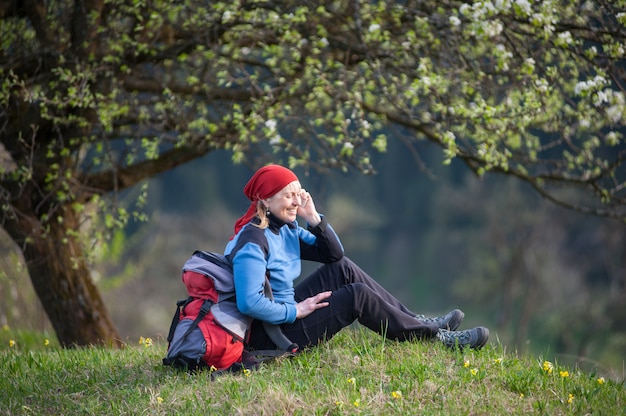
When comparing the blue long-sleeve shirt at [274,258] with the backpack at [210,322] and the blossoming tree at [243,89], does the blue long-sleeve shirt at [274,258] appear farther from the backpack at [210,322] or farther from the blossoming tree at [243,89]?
the blossoming tree at [243,89]

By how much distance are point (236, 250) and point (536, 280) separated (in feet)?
68.6

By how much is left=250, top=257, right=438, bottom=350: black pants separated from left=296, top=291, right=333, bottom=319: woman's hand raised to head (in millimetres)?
35

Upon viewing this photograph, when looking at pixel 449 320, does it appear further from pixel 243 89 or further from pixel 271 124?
pixel 243 89

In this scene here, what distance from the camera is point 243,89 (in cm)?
803

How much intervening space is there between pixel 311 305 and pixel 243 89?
3.81m

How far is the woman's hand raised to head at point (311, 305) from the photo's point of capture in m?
4.82

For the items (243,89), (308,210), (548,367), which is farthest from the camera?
(243,89)

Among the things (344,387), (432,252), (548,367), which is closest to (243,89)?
(344,387)

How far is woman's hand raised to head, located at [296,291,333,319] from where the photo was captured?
190 inches

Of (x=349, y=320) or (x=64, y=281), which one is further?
(x=64, y=281)

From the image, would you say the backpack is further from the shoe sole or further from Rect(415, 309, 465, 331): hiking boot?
the shoe sole

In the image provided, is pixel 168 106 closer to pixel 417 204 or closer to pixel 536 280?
pixel 536 280

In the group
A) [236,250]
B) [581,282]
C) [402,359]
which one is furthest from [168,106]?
[581,282]

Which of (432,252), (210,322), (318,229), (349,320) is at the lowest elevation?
(432,252)
